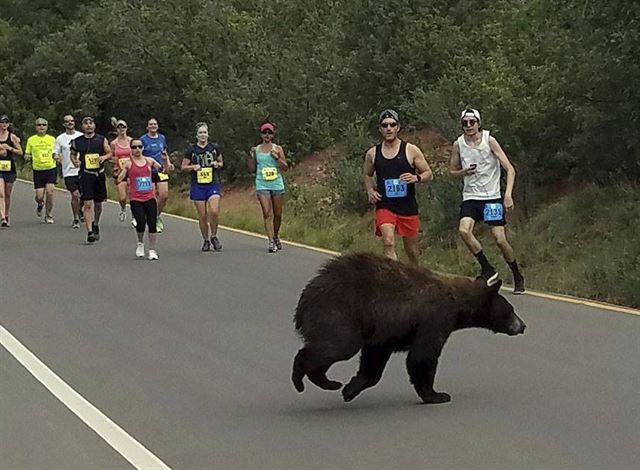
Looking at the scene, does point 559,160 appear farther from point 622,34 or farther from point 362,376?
point 362,376

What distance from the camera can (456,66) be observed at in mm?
28078

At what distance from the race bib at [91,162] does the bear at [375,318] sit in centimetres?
1224

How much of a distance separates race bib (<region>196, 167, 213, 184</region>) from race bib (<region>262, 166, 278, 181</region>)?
944 mm

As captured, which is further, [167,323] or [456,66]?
[456,66]

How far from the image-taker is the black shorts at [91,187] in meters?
19.9

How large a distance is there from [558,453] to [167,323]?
235 inches

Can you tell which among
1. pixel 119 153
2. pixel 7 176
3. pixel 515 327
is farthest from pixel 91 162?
pixel 515 327

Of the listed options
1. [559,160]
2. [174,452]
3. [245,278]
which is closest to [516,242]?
[559,160]

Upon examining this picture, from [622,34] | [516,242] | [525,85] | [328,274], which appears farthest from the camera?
[525,85]

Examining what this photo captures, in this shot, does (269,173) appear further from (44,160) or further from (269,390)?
(269,390)

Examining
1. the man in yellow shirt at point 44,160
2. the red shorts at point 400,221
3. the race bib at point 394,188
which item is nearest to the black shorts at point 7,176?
the man in yellow shirt at point 44,160

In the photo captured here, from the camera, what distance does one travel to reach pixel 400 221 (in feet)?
42.2

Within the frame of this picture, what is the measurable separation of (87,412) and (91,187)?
11.7 m

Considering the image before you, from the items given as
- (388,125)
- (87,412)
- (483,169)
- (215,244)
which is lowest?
(215,244)
